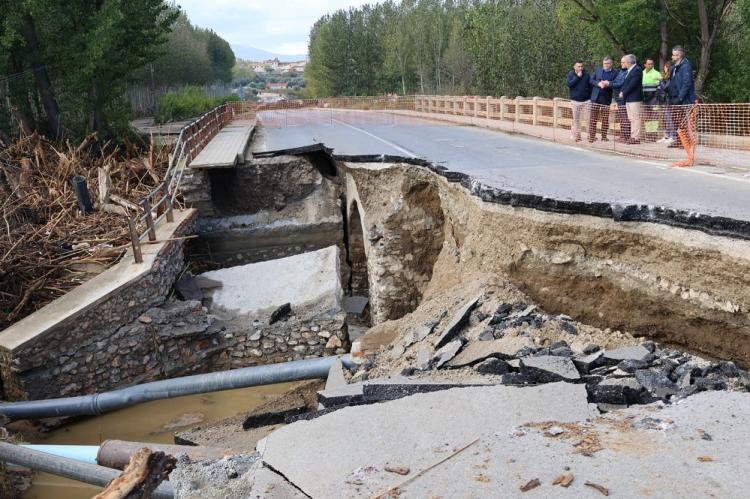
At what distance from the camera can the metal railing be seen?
38.1 ft

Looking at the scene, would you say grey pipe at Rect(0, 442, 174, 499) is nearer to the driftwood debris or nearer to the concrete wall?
the driftwood debris

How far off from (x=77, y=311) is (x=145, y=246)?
254 cm

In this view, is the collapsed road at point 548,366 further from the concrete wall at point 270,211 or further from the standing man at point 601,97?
the concrete wall at point 270,211

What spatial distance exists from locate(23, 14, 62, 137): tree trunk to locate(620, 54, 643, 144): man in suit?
53.2 feet

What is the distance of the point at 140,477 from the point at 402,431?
162cm

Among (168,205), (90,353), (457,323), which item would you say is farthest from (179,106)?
(457,323)

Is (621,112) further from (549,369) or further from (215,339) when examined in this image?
(549,369)

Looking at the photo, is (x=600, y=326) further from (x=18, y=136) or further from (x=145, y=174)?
(x=18, y=136)

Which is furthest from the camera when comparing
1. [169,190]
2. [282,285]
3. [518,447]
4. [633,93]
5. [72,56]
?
[72,56]

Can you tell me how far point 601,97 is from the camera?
13.7 metres

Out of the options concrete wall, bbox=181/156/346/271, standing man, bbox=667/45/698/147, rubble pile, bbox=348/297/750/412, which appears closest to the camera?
rubble pile, bbox=348/297/750/412

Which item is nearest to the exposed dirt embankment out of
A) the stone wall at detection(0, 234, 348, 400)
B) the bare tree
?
the stone wall at detection(0, 234, 348, 400)

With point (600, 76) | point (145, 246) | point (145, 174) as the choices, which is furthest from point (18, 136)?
point (600, 76)

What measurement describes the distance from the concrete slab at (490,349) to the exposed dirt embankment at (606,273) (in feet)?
4.54
